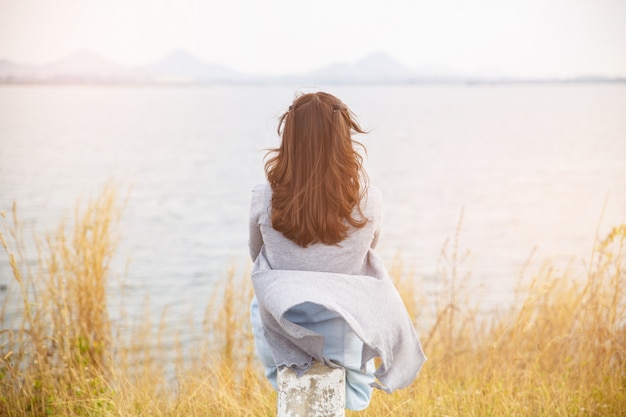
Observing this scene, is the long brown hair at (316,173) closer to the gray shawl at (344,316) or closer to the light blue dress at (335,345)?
the gray shawl at (344,316)

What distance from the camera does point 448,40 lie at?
4472 centimetres

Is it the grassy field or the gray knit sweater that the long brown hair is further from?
the grassy field

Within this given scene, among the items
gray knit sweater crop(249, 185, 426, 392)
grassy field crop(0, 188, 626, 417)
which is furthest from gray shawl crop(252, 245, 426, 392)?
grassy field crop(0, 188, 626, 417)

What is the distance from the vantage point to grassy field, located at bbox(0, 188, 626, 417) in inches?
131

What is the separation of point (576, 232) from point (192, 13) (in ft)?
105

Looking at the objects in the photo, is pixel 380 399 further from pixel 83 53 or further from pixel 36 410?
pixel 83 53

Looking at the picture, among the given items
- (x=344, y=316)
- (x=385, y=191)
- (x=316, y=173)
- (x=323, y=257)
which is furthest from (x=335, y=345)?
(x=385, y=191)

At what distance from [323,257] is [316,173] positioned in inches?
12.5

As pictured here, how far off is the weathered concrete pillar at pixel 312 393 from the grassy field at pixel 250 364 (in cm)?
67

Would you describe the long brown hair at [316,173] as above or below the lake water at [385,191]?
above

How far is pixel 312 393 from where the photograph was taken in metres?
2.41

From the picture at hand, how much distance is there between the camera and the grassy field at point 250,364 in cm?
332

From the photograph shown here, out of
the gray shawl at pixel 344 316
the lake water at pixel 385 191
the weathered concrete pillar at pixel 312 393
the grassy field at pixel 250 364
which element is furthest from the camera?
the lake water at pixel 385 191

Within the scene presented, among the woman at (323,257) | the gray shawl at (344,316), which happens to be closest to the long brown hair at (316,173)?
the woman at (323,257)
